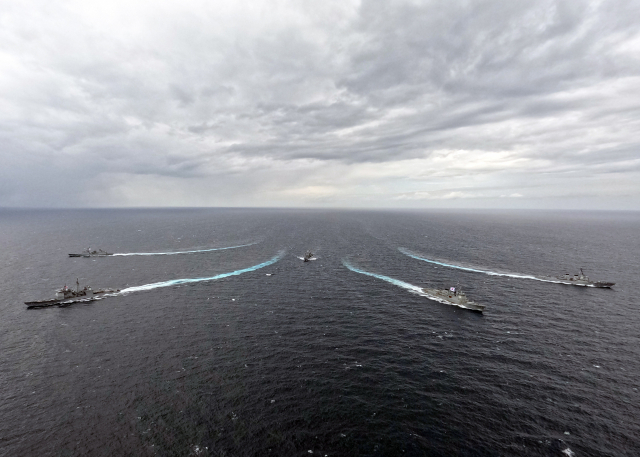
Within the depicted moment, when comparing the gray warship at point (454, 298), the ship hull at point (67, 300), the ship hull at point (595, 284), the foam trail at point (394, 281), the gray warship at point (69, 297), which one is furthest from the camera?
the ship hull at point (595, 284)

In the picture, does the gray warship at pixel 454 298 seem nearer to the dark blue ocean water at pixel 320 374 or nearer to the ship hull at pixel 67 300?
the dark blue ocean water at pixel 320 374

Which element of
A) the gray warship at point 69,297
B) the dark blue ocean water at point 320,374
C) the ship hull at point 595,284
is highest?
the gray warship at point 69,297

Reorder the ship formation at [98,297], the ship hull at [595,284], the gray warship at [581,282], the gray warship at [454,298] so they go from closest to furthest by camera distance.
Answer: the gray warship at [454,298] → the ship formation at [98,297] → the ship hull at [595,284] → the gray warship at [581,282]

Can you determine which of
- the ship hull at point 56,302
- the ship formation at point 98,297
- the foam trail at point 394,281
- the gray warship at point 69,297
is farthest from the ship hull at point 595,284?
the ship hull at point 56,302

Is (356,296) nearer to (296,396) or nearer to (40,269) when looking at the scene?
(296,396)

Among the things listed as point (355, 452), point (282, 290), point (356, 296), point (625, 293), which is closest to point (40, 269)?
point (282, 290)

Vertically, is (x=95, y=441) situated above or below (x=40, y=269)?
below
